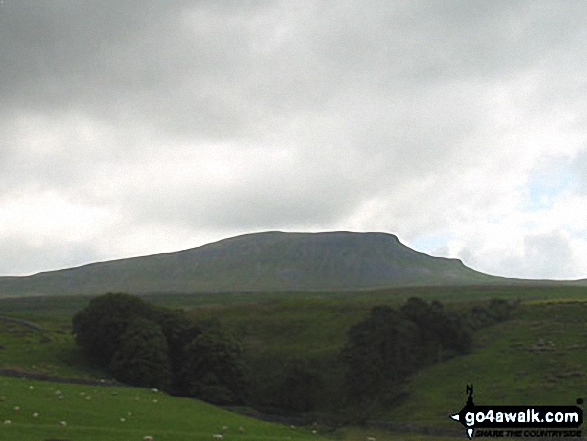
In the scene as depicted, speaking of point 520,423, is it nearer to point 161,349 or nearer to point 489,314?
point 161,349

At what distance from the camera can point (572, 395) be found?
269 ft

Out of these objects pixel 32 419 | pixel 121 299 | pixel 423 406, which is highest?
pixel 121 299

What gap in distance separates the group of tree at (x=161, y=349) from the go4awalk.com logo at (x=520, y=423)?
35453 millimetres

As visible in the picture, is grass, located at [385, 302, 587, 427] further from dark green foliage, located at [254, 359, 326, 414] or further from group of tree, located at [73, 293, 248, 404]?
group of tree, located at [73, 293, 248, 404]

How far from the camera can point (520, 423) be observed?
67250mm

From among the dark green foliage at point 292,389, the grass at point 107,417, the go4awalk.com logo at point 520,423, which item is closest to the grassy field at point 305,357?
the grass at point 107,417

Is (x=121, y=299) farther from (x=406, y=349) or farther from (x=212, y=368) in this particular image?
(x=406, y=349)

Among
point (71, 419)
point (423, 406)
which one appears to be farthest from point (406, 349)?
point (71, 419)

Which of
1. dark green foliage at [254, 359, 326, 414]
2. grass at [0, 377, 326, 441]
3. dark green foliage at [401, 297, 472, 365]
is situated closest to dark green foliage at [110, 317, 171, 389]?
dark green foliage at [254, 359, 326, 414]

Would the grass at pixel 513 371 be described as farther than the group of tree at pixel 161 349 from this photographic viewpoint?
No

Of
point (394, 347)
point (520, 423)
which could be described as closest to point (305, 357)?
point (394, 347)

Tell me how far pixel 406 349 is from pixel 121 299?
40.3 m

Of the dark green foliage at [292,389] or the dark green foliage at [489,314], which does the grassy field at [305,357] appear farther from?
the dark green foliage at [292,389]

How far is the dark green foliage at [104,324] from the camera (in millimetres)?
96106
